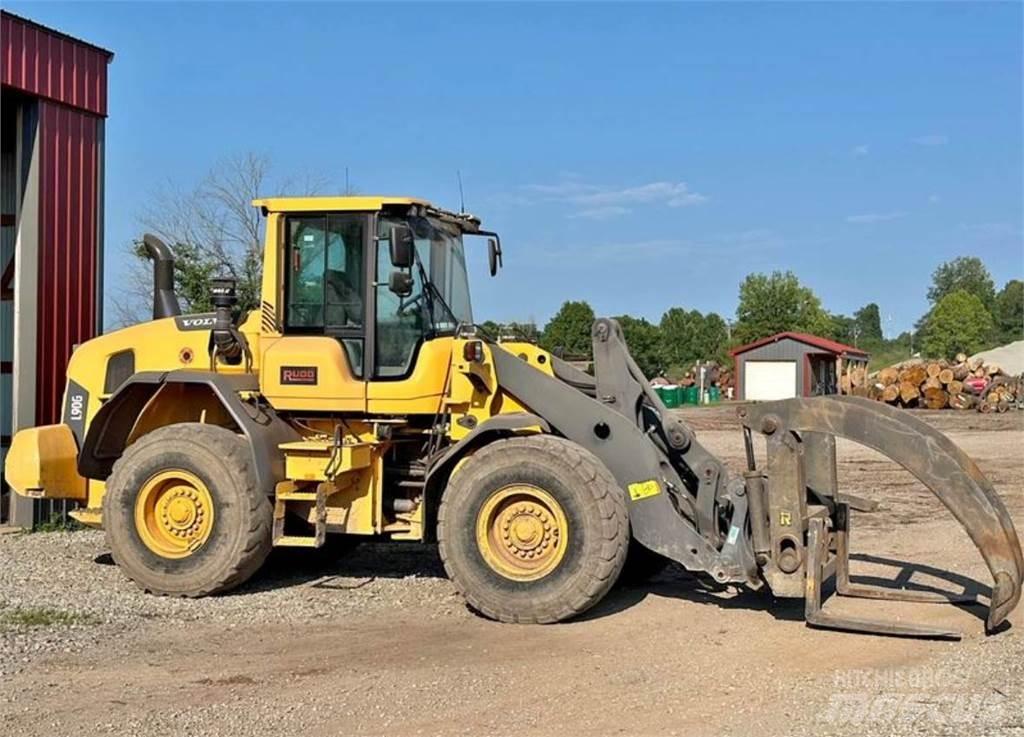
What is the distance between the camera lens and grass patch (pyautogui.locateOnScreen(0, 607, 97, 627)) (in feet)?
24.4

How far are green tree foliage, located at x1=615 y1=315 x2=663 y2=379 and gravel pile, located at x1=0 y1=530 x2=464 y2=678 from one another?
45658mm

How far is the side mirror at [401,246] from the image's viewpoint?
7.98 meters

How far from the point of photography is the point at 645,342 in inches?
2285

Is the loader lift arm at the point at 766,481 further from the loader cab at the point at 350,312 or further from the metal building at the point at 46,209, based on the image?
the metal building at the point at 46,209

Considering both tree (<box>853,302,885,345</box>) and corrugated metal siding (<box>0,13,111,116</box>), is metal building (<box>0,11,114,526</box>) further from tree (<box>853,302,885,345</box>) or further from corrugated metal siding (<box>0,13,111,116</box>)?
tree (<box>853,302,885,345</box>)

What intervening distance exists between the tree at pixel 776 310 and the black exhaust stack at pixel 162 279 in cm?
6203

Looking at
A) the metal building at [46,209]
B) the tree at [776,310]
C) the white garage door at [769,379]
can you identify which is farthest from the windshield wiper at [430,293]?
the tree at [776,310]

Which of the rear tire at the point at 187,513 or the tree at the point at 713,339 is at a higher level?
the tree at the point at 713,339

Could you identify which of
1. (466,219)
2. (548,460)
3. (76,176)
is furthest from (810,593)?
(76,176)

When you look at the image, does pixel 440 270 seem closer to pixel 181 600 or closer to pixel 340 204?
pixel 340 204

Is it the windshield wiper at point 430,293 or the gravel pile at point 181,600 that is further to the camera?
the windshield wiper at point 430,293

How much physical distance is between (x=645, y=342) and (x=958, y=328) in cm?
3976

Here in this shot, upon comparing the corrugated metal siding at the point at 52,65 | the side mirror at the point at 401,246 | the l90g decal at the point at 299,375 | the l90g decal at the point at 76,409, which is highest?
the corrugated metal siding at the point at 52,65

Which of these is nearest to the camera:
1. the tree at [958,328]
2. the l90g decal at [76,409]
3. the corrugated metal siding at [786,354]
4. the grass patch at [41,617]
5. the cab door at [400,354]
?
the grass patch at [41,617]
